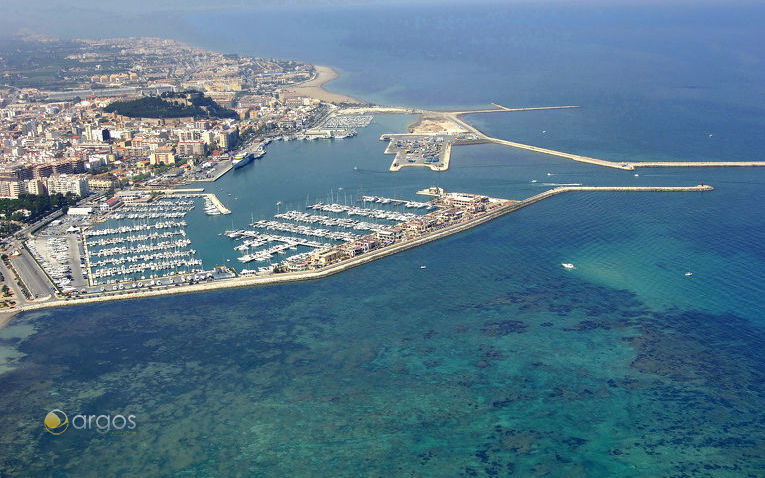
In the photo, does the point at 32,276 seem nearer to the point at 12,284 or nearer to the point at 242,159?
the point at 12,284

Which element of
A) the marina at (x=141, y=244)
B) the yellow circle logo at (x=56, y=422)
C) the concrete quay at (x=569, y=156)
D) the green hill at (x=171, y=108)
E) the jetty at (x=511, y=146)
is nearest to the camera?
the yellow circle logo at (x=56, y=422)

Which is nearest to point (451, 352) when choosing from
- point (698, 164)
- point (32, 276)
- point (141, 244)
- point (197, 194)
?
point (141, 244)

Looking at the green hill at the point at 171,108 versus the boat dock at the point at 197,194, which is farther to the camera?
the green hill at the point at 171,108

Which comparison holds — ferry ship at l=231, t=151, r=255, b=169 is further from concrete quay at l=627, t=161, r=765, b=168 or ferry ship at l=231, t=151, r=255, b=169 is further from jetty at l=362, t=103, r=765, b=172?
concrete quay at l=627, t=161, r=765, b=168

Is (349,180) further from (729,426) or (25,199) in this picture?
(729,426)

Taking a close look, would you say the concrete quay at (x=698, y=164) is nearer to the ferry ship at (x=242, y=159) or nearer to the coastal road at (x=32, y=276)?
the ferry ship at (x=242, y=159)

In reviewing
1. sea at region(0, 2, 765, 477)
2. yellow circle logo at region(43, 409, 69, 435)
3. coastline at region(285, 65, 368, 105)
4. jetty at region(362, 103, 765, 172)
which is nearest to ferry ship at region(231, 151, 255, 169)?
sea at region(0, 2, 765, 477)

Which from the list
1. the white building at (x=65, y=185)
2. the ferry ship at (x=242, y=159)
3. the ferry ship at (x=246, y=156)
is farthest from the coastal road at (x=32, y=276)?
the ferry ship at (x=246, y=156)

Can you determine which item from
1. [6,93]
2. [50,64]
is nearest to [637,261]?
[6,93]
